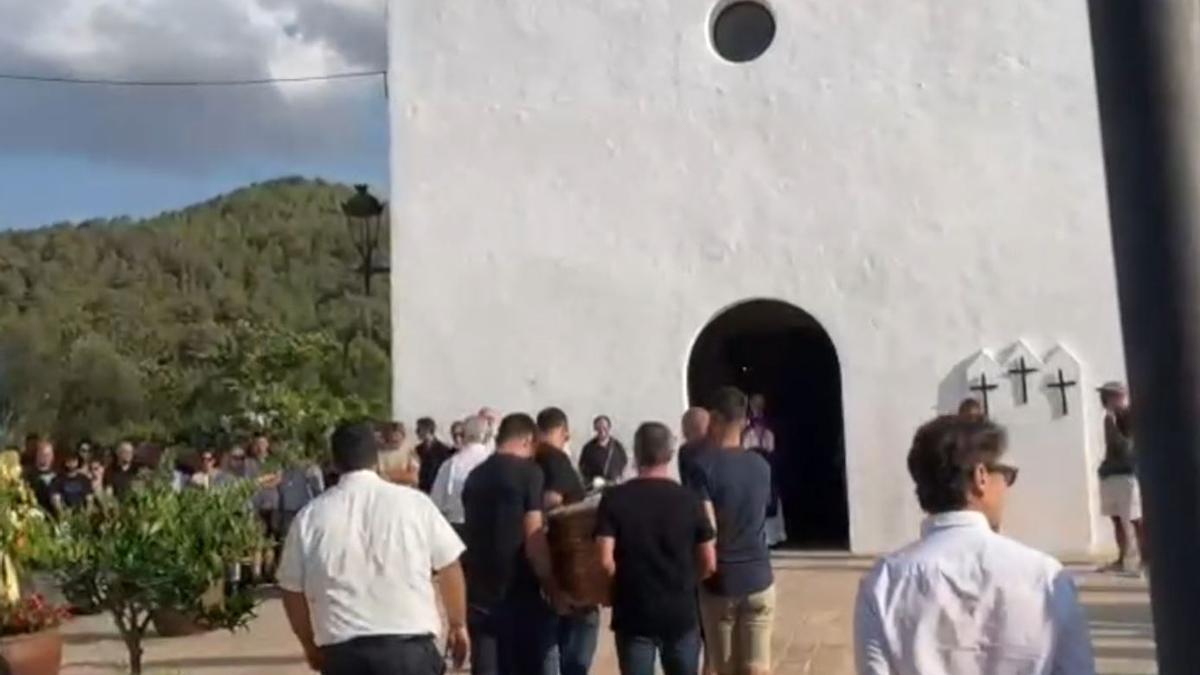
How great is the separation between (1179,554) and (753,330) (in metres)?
14.2

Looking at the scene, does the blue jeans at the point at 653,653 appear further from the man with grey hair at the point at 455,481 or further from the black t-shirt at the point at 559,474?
the man with grey hair at the point at 455,481

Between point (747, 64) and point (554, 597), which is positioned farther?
point (747, 64)

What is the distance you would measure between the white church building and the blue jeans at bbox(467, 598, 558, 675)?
7.51m

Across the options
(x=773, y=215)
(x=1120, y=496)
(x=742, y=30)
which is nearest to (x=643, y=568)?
(x=1120, y=496)

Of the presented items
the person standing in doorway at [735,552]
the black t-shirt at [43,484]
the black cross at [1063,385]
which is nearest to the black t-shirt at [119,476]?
the black t-shirt at [43,484]

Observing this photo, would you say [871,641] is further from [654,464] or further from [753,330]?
[753,330]

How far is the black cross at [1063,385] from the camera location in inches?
580

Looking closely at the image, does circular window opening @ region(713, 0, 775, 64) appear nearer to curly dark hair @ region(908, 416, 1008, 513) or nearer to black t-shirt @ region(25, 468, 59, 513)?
black t-shirt @ region(25, 468, 59, 513)

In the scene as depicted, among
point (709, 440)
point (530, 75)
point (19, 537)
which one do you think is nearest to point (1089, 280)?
point (530, 75)

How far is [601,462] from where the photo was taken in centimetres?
1373

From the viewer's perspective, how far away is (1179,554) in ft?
8.80

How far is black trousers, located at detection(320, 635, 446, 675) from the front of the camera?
18.9 ft

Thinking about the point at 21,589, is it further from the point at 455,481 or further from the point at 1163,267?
the point at 1163,267

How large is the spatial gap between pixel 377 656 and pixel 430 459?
7945mm
